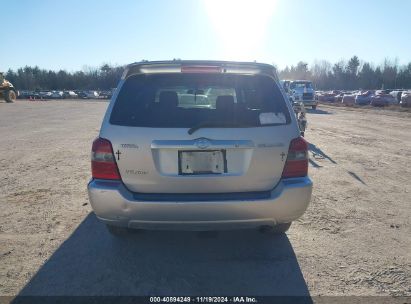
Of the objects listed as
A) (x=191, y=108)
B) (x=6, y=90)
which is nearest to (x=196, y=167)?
(x=191, y=108)

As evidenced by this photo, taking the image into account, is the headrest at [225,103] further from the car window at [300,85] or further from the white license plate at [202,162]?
the car window at [300,85]

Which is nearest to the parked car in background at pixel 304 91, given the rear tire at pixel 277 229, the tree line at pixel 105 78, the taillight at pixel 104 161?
the rear tire at pixel 277 229

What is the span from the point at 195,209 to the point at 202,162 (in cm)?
40

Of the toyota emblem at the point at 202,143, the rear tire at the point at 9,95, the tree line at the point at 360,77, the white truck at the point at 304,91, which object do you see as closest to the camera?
the toyota emblem at the point at 202,143

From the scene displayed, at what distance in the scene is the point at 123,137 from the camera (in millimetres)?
2982

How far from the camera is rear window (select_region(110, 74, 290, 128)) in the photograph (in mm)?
3035

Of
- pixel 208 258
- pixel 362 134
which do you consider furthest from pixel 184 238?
pixel 362 134

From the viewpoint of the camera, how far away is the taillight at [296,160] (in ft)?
10.3

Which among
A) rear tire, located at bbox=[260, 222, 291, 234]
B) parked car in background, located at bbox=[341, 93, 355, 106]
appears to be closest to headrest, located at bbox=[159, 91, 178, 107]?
rear tire, located at bbox=[260, 222, 291, 234]

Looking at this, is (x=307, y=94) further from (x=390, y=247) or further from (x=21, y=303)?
(x=21, y=303)

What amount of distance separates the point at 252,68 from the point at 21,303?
2.73 metres

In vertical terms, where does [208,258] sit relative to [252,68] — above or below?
below

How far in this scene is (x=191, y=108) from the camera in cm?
324

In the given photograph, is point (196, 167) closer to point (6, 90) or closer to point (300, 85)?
point (300, 85)
